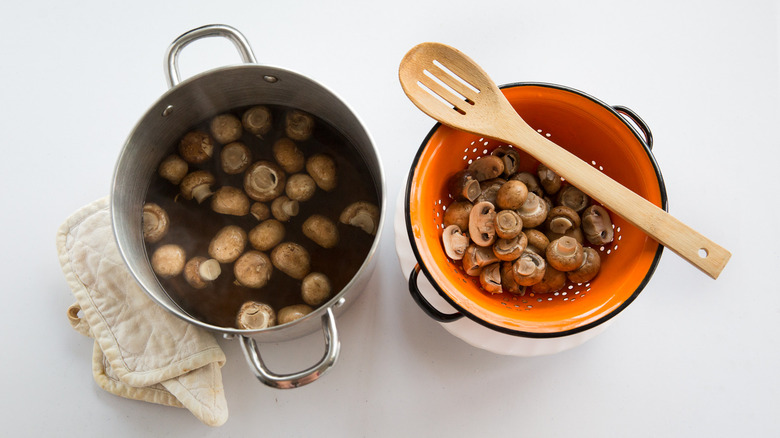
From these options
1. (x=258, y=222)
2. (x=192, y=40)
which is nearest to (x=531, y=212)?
(x=258, y=222)

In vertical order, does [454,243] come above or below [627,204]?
below

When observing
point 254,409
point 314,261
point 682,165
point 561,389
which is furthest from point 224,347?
point 682,165

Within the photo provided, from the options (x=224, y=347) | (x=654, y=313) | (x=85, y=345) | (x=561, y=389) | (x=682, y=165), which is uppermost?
(x=682, y=165)

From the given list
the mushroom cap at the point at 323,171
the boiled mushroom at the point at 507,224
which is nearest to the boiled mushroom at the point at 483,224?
the boiled mushroom at the point at 507,224

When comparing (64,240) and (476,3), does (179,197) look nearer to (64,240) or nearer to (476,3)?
(64,240)

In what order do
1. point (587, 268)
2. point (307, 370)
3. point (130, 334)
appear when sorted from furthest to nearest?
point (130, 334)
point (587, 268)
point (307, 370)

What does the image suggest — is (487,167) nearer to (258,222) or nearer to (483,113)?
(483,113)
